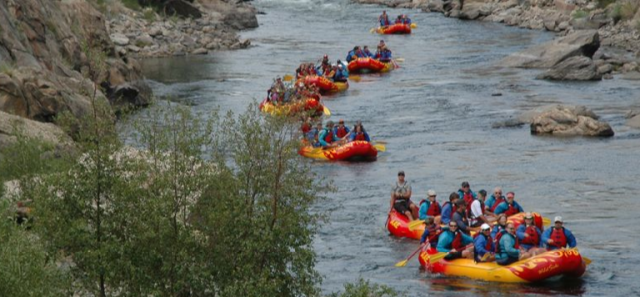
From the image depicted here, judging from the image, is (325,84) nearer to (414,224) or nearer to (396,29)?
(396,29)

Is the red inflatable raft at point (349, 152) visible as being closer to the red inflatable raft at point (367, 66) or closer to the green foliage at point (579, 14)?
the red inflatable raft at point (367, 66)

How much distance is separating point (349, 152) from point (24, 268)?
2242cm

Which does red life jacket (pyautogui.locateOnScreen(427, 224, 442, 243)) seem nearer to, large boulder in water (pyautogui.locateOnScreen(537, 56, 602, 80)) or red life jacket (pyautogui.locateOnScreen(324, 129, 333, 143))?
red life jacket (pyautogui.locateOnScreen(324, 129, 333, 143))

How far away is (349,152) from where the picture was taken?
119ft

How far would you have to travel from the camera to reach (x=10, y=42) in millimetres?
40312

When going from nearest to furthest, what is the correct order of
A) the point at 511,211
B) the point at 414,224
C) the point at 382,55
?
1. the point at 414,224
2. the point at 511,211
3. the point at 382,55

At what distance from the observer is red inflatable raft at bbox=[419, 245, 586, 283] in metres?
23.0

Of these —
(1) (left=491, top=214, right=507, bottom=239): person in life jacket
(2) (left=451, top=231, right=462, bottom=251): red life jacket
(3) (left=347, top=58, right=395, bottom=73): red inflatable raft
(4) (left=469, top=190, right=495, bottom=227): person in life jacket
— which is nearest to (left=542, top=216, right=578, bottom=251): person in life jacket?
(1) (left=491, top=214, right=507, bottom=239): person in life jacket

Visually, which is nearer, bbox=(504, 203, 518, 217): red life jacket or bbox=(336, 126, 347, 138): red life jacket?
bbox=(504, 203, 518, 217): red life jacket

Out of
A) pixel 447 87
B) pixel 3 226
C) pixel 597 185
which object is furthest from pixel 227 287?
pixel 447 87

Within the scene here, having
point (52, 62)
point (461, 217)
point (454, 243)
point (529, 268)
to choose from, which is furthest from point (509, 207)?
point (52, 62)

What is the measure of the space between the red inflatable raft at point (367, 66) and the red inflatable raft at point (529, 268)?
31963 millimetres

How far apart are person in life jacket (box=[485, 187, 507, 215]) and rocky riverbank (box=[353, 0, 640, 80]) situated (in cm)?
2308

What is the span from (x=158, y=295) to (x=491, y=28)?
59.6 meters
